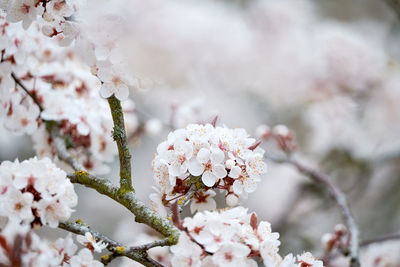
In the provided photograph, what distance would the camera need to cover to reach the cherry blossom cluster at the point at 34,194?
4.03 feet

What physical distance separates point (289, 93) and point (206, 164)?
3159 mm

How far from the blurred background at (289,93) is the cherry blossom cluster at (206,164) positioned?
1.74 m

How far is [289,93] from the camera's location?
4.39m

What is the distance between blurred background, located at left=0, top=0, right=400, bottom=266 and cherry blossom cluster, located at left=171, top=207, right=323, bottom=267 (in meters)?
1.85

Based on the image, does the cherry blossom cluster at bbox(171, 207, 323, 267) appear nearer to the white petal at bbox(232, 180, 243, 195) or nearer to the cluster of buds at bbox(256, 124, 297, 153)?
the white petal at bbox(232, 180, 243, 195)

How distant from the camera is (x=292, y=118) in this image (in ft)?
17.4

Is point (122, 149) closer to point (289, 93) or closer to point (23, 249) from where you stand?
point (23, 249)

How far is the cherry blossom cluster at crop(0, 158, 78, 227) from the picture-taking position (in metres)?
1.23

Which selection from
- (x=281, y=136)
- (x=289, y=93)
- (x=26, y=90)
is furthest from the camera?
(x=289, y=93)

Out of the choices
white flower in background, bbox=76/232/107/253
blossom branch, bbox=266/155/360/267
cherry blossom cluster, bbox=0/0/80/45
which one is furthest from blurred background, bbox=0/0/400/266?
white flower in background, bbox=76/232/107/253

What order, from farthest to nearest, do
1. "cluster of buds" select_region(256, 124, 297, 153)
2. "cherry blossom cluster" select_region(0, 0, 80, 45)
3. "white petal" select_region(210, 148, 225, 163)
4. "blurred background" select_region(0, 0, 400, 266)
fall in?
"blurred background" select_region(0, 0, 400, 266) → "cluster of buds" select_region(256, 124, 297, 153) → "cherry blossom cluster" select_region(0, 0, 80, 45) → "white petal" select_region(210, 148, 225, 163)

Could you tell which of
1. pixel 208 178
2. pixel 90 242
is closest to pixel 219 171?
pixel 208 178

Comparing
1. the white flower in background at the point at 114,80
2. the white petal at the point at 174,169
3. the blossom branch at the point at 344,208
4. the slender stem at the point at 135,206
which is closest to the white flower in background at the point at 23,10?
the white flower in background at the point at 114,80

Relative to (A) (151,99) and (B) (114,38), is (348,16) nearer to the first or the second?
(A) (151,99)
